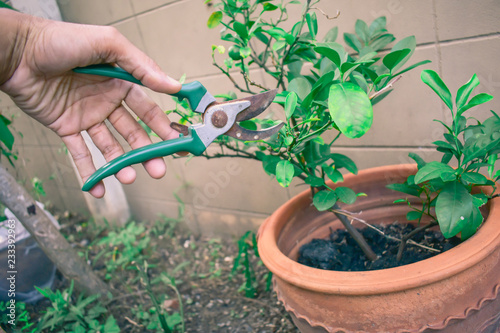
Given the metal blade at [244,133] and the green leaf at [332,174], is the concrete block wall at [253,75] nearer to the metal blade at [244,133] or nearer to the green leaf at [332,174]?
the green leaf at [332,174]

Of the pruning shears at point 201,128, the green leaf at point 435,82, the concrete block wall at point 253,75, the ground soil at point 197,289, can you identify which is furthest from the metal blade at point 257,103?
the ground soil at point 197,289

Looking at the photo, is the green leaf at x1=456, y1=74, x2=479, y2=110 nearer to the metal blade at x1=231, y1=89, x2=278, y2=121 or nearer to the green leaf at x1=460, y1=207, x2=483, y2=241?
the green leaf at x1=460, y1=207, x2=483, y2=241

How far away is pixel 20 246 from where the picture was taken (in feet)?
6.10

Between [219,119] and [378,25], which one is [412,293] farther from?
[378,25]

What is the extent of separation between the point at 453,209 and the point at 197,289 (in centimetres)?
123

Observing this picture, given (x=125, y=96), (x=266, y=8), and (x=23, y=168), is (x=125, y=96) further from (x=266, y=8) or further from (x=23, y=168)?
(x=23, y=168)

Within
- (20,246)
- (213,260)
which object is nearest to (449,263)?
(213,260)

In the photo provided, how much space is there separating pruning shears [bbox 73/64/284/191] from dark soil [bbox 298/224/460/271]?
42 cm

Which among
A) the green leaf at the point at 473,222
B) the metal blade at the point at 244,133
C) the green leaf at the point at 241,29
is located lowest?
the green leaf at the point at 473,222

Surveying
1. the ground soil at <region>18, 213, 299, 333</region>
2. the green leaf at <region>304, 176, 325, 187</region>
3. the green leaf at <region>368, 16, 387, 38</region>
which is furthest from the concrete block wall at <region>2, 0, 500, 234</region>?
the green leaf at <region>304, 176, 325, 187</region>

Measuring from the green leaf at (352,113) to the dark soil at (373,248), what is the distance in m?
0.49

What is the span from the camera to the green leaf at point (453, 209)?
2.82 feet

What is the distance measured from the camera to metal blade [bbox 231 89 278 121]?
37.7 inches

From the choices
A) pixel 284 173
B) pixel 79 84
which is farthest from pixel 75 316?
pixel 284 173
